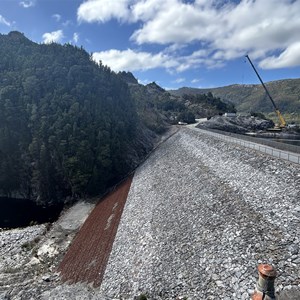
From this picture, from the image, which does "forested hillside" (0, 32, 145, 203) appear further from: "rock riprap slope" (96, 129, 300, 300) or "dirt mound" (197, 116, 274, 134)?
"dirt mound" (197, 116, 274, 134)

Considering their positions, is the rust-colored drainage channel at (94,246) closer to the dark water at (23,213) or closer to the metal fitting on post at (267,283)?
the dark water at (23,213)

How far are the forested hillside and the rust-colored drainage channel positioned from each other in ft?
45.5

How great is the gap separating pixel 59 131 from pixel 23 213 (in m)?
19.1

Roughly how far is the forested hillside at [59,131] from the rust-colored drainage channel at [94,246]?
1387 centimetres

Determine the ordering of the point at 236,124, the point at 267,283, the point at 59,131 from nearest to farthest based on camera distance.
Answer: the point at 267,283
the point at 59,131
the point at 236,124

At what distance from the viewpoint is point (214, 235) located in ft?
77.9

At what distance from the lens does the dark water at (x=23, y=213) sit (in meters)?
48.7

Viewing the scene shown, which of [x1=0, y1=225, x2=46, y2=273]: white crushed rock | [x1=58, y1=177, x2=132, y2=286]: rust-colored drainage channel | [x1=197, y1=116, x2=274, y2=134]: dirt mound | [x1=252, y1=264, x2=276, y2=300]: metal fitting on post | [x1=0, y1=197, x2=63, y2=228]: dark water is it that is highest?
[x1=252, y1=264, x2=276, y2=300]: metal fitting on post

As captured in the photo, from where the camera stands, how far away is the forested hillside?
60.2 meters

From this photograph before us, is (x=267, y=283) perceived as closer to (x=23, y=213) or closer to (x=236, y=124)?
(x=23, y=213)

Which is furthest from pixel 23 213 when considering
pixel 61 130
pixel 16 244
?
pixel 61 130

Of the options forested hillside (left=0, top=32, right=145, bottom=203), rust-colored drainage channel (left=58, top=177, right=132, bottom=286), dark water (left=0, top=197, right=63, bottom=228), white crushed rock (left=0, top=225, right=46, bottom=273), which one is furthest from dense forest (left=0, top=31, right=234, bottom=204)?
white crushed rock (left=0, top=225, right=46, bottom=273)

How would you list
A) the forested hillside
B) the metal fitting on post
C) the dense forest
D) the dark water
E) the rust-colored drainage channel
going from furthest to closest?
the dense forest < the forested hillside < the dark water < the rust-colored drainage channel < the metal fitting on post

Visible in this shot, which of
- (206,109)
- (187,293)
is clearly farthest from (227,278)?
(206,109)
